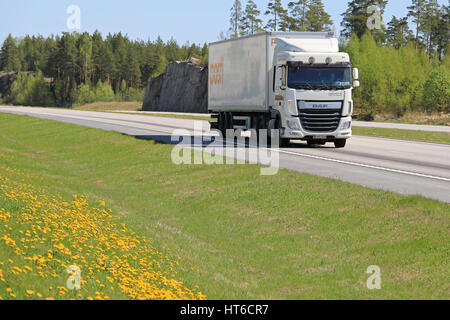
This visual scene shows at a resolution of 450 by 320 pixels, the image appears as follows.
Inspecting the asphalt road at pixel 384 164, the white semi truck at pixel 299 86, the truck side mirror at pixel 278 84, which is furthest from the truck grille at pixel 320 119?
the truck side mirror at pixel 278 84

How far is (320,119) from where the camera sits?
2533cm

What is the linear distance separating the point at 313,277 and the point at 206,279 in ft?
6.18

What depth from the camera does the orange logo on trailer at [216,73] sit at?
33.3 meters

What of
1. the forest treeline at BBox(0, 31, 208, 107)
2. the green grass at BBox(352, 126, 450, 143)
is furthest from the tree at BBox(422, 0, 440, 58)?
the green grass at BBox(352, 126, 450, 143)

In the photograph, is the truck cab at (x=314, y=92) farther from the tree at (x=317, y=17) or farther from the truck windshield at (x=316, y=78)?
the tree at (x=317, y=17)

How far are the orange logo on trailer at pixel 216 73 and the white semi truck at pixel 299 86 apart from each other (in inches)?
141

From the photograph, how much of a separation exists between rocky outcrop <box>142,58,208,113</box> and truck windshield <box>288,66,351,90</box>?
6803cm

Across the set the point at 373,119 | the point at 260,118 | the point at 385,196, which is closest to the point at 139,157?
Answer: the point at 260,118

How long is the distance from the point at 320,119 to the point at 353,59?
174 feet

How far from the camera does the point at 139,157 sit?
2688 cm

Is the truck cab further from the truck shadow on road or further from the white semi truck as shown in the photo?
the truck shadow on road

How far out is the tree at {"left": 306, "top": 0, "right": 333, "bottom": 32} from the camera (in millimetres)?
122562

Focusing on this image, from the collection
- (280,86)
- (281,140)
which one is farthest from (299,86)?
(281,140)
